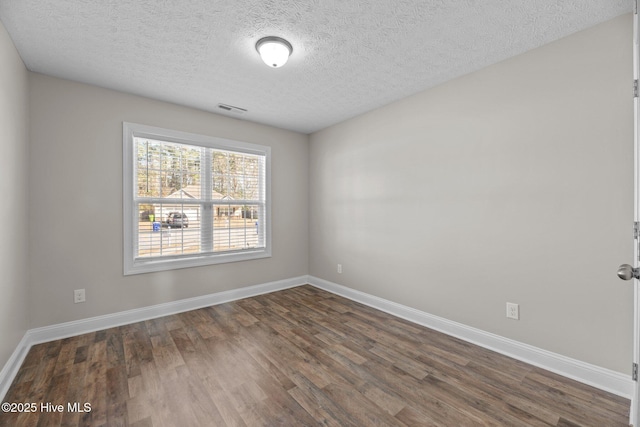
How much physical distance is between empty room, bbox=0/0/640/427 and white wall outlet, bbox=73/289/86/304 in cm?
2

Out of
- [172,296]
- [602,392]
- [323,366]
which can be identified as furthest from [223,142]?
[602,392]

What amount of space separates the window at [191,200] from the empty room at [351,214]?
0.03 m

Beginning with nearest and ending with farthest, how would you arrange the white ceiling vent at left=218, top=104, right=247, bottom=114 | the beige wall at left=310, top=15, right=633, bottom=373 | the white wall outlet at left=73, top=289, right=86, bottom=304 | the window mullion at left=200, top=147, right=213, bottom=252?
the beige wall at left=310, top=15, right=633, bottom=373
the white wall outlet at left=73, top=289, right=86, bottom=304
the white ceiling vent at left=218, top=104, right=247, bottom=114
the window mullion at left=200, top=147, right=213, bottom=252

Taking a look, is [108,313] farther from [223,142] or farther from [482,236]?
[482,236]

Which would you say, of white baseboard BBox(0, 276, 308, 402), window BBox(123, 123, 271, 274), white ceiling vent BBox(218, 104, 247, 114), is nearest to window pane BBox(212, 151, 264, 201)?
window BBox(123, 123, 271, 274)

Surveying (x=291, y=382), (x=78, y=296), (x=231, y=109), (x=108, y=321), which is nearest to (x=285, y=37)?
(x=231, y=109)

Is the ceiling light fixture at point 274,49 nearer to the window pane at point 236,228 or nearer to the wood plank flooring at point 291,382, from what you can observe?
the window pane at point 236,228

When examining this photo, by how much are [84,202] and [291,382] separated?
2.69 meters

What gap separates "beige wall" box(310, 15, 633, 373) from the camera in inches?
74.2

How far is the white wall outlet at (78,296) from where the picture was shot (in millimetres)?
2732

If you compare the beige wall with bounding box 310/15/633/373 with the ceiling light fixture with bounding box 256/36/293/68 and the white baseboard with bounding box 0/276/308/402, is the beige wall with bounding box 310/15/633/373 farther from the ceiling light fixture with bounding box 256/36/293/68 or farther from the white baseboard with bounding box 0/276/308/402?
the white baseboard with bounding box 0/276/308/402

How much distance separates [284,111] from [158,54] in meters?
1.58

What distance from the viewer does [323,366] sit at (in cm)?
219

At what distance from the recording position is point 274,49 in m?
2.09
